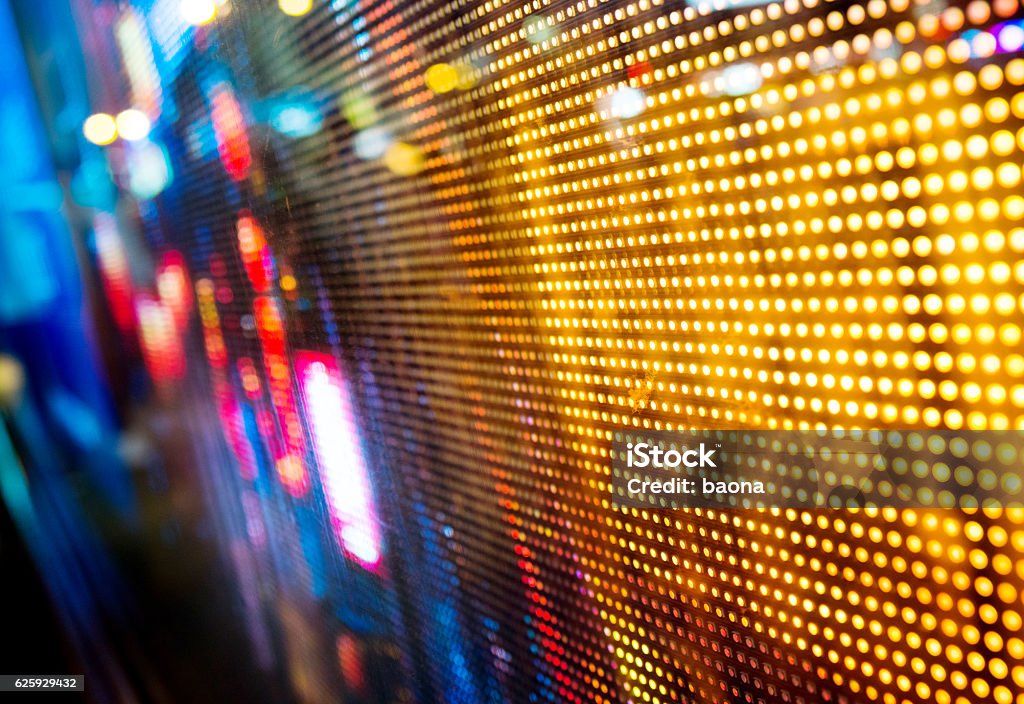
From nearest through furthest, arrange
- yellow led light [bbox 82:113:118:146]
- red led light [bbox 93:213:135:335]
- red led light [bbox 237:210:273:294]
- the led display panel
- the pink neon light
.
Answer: the led display panel < the pink neon light < red led light [bbox 237:210:273:294] < yellow led light [bbox 82:113:118:146] < red led light [bbox 93:213:135:335]

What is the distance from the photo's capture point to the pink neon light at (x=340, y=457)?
239cm

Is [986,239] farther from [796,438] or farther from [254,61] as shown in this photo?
[254,61]

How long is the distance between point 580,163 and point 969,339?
0.73m

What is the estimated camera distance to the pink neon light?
7.84ft

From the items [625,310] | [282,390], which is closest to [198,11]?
[282,390]

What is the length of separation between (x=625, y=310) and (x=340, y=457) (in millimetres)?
1479

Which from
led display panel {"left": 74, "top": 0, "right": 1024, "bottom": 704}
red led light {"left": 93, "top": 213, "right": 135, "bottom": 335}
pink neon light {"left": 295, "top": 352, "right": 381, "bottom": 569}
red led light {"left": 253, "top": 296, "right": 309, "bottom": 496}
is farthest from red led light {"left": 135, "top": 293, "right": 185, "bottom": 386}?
pink neon light {"left": 295, "top": 352, "right": 381, "bottom": 569}

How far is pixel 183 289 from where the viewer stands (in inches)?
156

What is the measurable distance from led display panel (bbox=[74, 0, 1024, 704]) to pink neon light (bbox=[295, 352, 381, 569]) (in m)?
0.02

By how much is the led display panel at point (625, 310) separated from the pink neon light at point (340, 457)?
18mm

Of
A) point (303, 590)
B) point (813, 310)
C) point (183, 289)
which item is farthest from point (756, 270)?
point (183, 289)

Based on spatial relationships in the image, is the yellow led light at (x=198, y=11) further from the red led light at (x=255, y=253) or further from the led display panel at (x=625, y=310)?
the red led light at (x=255, y=253)

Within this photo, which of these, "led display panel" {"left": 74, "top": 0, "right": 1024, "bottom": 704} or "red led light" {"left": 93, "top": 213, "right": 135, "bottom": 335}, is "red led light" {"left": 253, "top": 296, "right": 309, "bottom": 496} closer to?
"led display panel" {"left": 74, "top": 0, "right": 1024, "bottom": 704}

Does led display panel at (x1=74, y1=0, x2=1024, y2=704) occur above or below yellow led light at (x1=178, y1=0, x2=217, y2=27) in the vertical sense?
below
